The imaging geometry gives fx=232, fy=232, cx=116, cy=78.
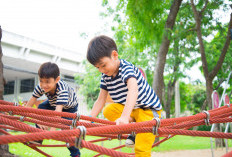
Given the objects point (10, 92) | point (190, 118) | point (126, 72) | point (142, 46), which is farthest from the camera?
point (10, 92)

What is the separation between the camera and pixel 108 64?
1.97 metres

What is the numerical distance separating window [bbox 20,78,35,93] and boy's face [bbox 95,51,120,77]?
16.1 meters

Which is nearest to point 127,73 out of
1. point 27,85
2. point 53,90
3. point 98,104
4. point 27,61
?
point 98,104

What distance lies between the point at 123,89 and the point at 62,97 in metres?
0.98

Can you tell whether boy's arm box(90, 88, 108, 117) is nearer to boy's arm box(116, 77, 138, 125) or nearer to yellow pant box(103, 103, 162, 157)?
yellow pant box(103, 103, 162, 157)

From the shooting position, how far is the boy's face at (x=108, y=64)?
1932 mm

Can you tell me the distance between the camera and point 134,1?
4922 mm

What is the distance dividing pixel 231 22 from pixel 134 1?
115 inches

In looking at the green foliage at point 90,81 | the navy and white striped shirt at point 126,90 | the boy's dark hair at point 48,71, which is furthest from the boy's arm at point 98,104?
the green foliage at point 90,81

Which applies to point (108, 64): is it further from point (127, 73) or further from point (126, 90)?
point (126, 90)

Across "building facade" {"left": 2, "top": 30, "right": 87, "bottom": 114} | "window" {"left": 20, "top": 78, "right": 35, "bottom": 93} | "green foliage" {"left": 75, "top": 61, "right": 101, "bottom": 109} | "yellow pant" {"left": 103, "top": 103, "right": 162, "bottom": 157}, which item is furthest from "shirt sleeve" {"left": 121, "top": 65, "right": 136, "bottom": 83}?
"window" {"left": 20, "top": 78, "right": 35, "bottom": 93}

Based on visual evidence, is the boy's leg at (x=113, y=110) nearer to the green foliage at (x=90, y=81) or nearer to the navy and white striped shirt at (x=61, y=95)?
the navy and white striped shirt at (x=61, y=95)

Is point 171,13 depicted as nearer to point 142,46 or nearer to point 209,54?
point 142,46

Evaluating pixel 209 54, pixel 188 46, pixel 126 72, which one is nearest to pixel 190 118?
pixel 126 72
